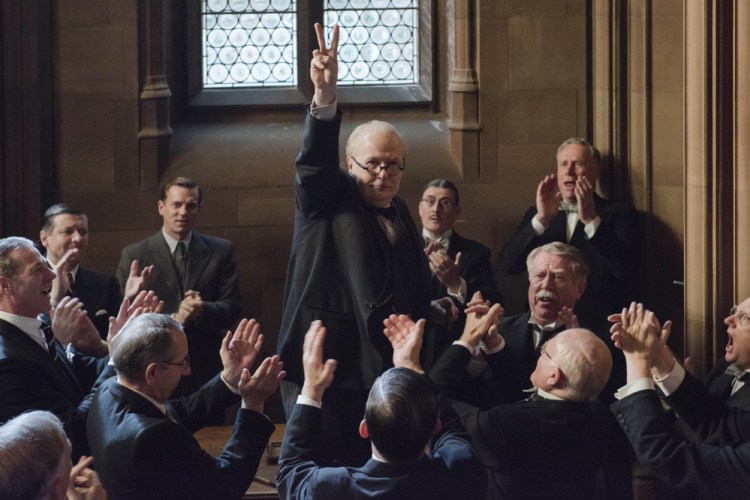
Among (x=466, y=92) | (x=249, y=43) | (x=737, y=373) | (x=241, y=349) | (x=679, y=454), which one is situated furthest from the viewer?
(x=249, y=43)

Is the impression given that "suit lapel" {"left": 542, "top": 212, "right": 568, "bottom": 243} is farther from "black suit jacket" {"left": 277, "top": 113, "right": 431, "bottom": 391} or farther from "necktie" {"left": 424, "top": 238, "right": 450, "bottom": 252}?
"black suit jacket" {"left": 277, "top": 113, "right": 431, "bottom": 391}

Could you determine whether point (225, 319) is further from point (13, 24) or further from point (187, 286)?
point (13, 24)

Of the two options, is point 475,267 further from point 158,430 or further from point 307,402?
point 158,430

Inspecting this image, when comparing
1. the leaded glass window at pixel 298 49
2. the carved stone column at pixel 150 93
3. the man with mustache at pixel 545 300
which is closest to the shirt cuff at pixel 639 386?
the man with mustache at pixel 545 300

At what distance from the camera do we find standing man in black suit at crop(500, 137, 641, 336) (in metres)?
7.23

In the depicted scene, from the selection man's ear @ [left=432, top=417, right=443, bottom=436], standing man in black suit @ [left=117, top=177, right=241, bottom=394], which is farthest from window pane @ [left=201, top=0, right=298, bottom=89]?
man's ear @ [left=432, top=417, right=443, bottom=436]

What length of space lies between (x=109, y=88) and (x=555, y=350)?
455 centimetres

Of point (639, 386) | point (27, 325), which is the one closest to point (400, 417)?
point (639, 386)

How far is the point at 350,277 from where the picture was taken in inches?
181

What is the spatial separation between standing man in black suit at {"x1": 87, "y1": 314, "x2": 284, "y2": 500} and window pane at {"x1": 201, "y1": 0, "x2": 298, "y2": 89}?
4.72m

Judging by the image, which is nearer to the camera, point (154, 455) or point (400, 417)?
point (400, 417)

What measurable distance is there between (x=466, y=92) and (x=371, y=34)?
0.85 m

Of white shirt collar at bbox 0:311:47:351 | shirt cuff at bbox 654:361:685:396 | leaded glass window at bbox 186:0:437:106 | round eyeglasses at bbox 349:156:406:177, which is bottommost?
shirt cuff at bbox 654:361:685:396

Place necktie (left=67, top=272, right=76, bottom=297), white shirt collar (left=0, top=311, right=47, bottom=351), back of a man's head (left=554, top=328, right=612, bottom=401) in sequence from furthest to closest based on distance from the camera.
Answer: necktie (left=67, top=272, right=76, bottom=297)
white shirt collar (left=0, top=311, right=47, bottom=351)
back of a man's head (left=554, top=328, right=612, bottom=401)
